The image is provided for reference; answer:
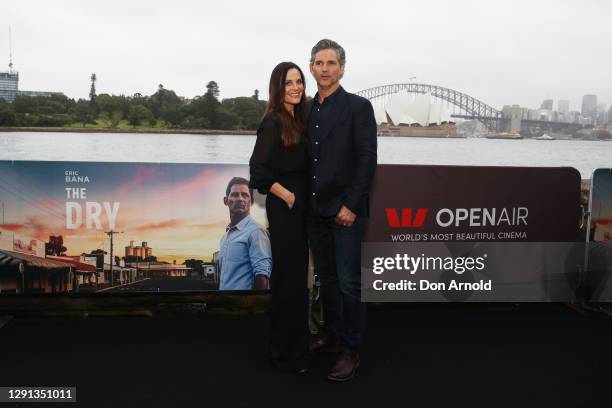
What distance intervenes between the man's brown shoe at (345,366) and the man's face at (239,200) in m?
1.42

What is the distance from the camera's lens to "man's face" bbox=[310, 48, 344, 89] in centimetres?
284

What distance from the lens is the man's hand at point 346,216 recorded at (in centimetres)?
282

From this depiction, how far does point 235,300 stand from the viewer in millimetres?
3990

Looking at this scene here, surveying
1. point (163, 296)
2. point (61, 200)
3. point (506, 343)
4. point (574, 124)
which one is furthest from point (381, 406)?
A: point (574, 124)

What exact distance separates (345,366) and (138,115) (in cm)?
541

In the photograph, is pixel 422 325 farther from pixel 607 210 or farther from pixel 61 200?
pixel 61 200

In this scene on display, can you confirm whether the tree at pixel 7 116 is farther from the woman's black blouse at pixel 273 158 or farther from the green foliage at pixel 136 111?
the woman's black blouse at pixel 273 158

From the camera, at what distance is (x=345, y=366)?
2885 mm

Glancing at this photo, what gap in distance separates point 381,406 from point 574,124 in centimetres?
1051

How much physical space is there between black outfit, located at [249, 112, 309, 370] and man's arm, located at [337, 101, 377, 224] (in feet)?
0.83

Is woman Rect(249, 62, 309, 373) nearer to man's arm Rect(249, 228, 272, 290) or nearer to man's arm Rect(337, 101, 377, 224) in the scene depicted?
man's arm Rect(337, 101, 377, 224)

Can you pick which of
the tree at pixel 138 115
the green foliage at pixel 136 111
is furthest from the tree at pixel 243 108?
the tree at pixel 138 115

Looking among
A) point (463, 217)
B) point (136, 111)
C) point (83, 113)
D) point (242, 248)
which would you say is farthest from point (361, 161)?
point (83, 113)

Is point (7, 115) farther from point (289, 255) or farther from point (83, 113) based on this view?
point (289, 255)
